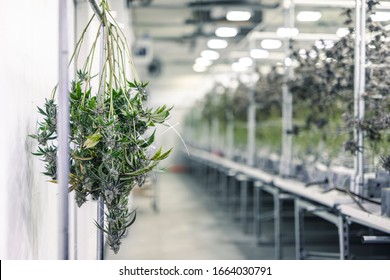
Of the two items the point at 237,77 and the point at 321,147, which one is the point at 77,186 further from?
the point at 237,77

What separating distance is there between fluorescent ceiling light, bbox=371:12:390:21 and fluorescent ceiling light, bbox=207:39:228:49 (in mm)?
4562

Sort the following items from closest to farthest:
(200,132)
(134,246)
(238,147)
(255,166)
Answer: (134,246), (255,166), (238,147), (200,132)

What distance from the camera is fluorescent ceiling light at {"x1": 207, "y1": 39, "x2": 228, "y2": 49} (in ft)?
25.3

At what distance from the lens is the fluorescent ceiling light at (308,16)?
420cm

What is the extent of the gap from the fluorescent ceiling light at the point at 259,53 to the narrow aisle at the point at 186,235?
2.04m

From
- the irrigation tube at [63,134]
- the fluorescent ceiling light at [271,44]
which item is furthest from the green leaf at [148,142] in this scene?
the fluorescent ceiling light at [271,44]

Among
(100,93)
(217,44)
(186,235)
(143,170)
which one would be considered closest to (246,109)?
(217,44)

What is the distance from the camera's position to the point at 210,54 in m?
8.91

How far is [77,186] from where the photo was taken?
1914 millimetres

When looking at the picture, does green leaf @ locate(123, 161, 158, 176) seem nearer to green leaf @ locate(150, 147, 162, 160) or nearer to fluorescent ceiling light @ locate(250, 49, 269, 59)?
green leaf @ locate(150, 147, 162, 160)

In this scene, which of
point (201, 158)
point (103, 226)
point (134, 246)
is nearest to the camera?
point (103, 226)

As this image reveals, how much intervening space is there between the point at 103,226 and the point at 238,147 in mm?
5641

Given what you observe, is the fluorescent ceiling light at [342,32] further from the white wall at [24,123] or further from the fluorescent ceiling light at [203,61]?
the fluorescent ceiling light at [203,61]

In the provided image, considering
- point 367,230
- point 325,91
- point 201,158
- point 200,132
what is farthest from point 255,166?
point 200,132
